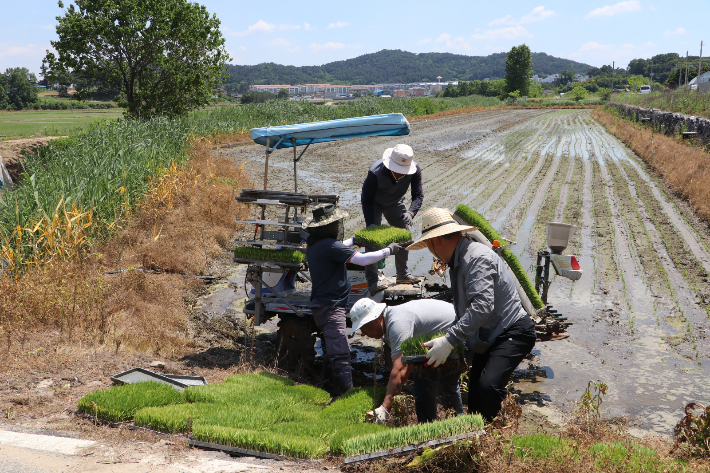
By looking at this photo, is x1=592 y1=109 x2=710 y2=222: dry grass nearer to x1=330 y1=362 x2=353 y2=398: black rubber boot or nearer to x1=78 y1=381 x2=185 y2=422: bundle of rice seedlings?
x1=330 y1=362 x2=353 y2=398: black rubber boot

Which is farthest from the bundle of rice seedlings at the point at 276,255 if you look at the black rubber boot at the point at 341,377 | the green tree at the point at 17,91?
the green tree at the point at 17,91

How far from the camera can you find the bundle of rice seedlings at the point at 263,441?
3.94 m

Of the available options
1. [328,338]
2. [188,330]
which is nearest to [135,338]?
[188,330]

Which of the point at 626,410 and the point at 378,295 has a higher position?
the point at 378,295

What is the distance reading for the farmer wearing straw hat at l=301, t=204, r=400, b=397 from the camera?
544 centimetres

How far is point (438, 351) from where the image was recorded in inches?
151

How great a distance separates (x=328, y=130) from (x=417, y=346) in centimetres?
441

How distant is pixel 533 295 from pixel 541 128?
35709 mm

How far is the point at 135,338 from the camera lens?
6531 millimetres

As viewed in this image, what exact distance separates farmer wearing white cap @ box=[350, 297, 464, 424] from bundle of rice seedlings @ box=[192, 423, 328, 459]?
591 millimetres

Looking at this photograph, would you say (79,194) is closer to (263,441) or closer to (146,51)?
(263,441)

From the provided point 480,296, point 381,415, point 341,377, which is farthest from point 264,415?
point 480,296

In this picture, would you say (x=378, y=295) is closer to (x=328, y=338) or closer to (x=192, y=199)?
(x=328, y=338)

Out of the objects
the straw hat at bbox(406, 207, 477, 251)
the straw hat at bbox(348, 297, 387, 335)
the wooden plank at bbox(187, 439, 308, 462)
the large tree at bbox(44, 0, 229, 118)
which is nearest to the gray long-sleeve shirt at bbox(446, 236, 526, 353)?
the straw hat at bbox(406, 207, 477, 251)
